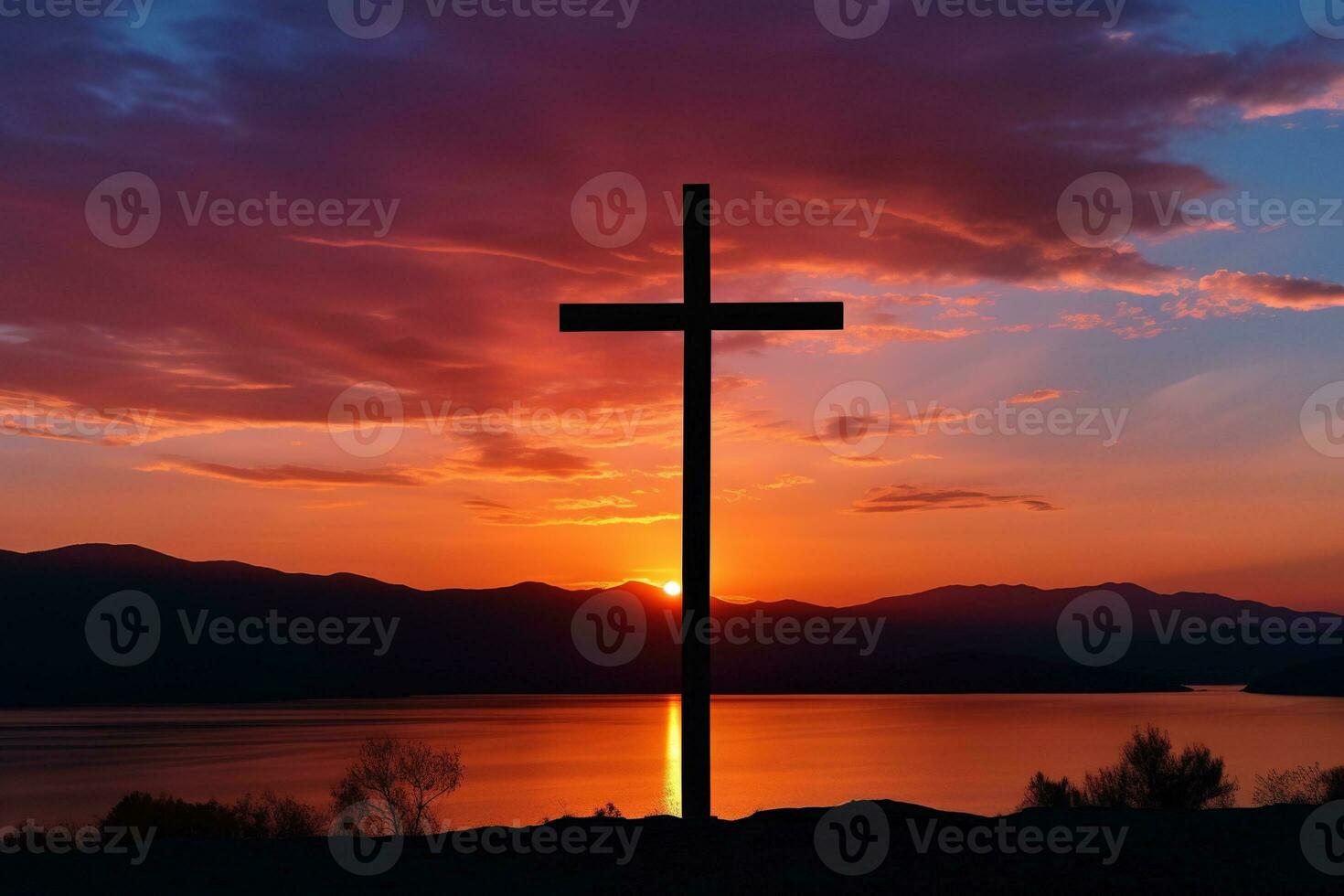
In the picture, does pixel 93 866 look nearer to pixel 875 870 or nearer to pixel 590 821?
pixel 590 821

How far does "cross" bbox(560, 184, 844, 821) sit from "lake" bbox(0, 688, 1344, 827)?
51.1 m

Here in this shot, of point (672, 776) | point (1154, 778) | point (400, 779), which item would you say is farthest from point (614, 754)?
point (1154, 778)

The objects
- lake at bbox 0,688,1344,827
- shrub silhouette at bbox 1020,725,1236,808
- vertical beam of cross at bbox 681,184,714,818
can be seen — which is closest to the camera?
vertical beam of cross at bbox 681,184,714,818

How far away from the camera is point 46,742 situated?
423 feet
